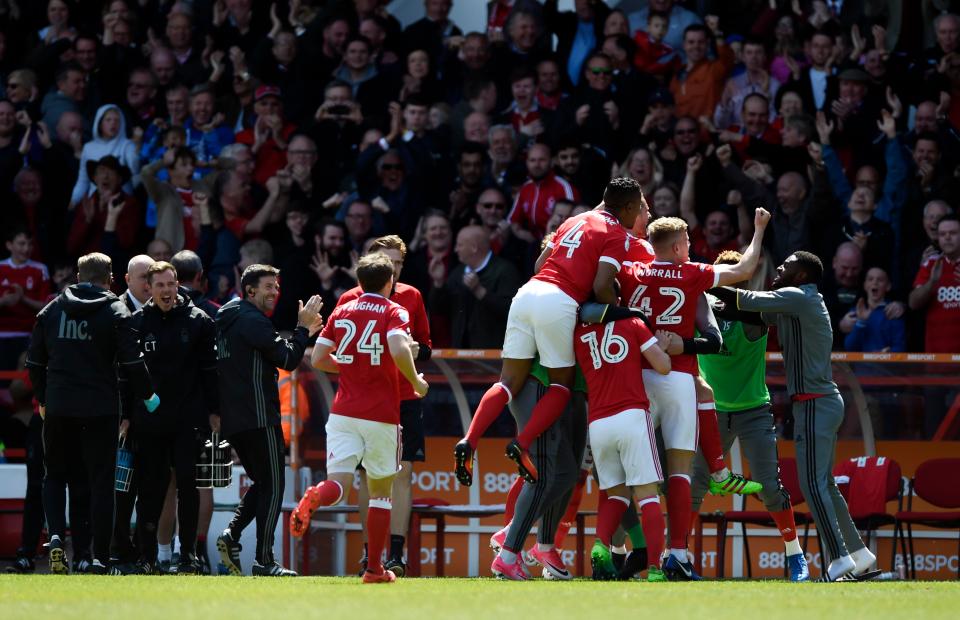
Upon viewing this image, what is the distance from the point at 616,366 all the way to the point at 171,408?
133 inches

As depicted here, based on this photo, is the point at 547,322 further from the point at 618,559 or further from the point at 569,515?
the point at 569,515

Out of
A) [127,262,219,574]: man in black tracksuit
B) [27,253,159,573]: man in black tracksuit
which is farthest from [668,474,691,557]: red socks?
[27,253,159,573]: man in black tracksuit

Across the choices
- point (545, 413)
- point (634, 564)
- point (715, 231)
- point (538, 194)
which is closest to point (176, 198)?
point (538, 194)

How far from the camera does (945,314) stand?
13641 millimetres

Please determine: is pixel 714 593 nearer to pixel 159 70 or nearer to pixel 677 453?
pixel 677 453

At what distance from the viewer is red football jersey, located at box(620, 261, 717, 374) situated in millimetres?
9438

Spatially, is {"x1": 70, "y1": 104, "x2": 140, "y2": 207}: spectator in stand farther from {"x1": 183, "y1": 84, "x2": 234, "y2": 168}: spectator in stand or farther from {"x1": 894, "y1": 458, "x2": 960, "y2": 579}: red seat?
{"x1": 894, "y1": 458, "x2": 960, "y2": 579}: red seat

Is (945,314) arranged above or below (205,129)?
below

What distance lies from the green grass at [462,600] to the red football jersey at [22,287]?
689 centimetres

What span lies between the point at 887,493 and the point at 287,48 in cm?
908

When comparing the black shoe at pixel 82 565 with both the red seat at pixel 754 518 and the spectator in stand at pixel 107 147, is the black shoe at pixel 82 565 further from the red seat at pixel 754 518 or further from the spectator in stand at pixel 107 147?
the spectator in stand at pixel 107 147

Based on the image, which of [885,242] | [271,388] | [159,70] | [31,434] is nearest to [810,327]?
[271,388]

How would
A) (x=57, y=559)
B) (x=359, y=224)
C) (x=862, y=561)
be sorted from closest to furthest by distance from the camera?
(x=862, y=561)
(x=57, y=559)
(x=359, y=224)

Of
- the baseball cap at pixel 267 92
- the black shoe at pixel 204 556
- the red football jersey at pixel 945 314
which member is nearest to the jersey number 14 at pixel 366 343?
the black shoe at pixel 204 556
